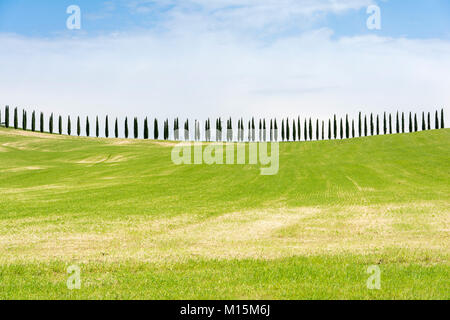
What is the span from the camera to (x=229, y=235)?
62.6 ft

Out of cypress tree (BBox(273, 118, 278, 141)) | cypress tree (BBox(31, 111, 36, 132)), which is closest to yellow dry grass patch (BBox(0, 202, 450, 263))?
cypress tree (BBox(273, 118, 278, 141))

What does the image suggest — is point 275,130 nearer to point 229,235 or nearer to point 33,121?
point 33,121

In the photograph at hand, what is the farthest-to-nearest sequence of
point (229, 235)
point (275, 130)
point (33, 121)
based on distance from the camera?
point (275, 130) < point (33, 121) < point (229, 235)

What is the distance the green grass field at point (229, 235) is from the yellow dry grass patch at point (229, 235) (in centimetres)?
7

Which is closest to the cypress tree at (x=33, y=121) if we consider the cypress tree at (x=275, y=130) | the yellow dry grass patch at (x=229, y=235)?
the cypress tree at (x=275, y=130)

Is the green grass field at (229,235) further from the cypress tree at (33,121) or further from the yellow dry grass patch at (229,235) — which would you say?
the cypress tree at (33,121)

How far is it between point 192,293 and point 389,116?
6103 inches

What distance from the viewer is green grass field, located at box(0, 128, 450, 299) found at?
36.8 feet

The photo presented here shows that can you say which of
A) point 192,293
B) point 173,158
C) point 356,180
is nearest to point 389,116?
point 173,158

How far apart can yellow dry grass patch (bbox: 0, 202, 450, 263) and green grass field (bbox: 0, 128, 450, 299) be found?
7cm

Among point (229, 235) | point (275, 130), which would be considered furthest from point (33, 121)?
point (229, 235)

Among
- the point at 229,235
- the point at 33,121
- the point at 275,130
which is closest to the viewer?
the point at 229,235

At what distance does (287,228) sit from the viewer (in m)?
21.1

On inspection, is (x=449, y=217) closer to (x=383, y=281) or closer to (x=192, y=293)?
(x=383, y=281)
